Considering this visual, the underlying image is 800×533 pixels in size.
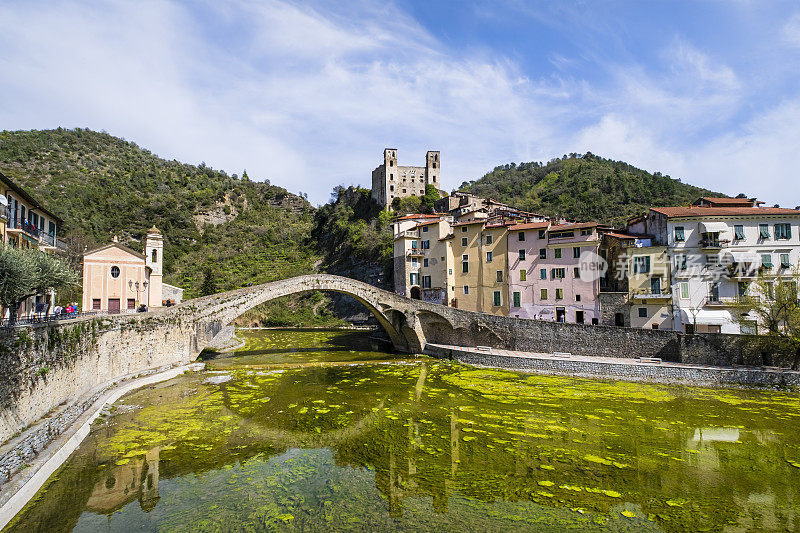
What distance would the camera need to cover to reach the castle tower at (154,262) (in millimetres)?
28984

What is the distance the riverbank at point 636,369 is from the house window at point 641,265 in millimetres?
6692

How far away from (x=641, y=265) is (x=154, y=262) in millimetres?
33127

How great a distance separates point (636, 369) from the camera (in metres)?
23.2

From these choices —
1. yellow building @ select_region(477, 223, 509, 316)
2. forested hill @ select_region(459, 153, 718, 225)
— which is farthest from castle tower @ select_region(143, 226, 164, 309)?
forested hill @ select_region(459, 153, 718, 225)

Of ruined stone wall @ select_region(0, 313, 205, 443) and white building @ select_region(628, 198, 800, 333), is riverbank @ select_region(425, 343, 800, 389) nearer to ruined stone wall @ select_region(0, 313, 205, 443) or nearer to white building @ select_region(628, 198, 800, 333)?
white building @ select_region(628, 198, 800, 333)

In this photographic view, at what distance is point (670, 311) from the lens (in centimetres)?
2841

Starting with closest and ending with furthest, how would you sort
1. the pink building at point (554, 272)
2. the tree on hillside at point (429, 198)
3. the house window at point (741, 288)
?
the house window at point (741, 288) < the pink building at point (554, 272) < the tree on hillside at point (429, 198)

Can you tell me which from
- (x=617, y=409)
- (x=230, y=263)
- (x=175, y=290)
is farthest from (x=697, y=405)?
(x=230, y=263)

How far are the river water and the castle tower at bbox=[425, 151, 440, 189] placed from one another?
51795 millimetres

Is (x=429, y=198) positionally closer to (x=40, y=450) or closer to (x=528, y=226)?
(x=528, y=226)

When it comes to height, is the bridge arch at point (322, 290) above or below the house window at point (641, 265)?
below

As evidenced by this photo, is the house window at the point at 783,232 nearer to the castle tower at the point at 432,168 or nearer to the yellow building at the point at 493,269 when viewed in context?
the yellow building at the point at 493,269

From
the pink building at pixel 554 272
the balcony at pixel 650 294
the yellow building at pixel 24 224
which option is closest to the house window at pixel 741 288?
the balcony at pixel 650 294

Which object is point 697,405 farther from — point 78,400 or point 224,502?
point 78,400
